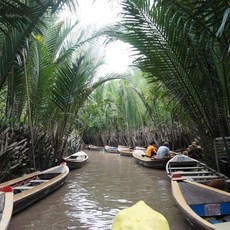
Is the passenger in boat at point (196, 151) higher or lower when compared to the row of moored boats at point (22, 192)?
higher

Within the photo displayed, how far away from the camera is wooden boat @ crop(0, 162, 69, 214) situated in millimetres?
6040

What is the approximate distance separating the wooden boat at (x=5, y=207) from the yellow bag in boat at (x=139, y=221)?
2064mm

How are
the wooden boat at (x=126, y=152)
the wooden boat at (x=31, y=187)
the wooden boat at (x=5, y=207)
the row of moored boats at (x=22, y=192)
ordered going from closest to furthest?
the wooden boat at (x=5, y=207), the row of moored boats at (x=22, y=192), the wooden boat at (x=31, y=187), the wooden boat at (x=126, y=152)

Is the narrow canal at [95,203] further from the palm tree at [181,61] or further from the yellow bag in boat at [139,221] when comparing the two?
the yellow bag in boat at [139,221]

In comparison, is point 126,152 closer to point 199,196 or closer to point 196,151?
point 196,151

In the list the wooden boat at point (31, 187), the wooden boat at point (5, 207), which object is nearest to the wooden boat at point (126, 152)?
the wooden boat at point (31, 187)

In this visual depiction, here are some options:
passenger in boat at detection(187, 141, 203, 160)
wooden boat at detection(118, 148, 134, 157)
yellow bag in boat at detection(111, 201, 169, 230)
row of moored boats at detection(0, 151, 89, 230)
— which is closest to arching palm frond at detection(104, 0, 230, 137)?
row of moored boats at detection(0, 151, 89, 230)

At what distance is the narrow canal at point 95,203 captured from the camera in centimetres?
572

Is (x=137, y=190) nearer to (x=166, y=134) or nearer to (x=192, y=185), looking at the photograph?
(x=192, y=185)

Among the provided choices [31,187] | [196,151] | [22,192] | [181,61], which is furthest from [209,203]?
[196,151]

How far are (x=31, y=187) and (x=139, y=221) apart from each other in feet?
18.4

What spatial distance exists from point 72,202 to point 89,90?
502 centimetres

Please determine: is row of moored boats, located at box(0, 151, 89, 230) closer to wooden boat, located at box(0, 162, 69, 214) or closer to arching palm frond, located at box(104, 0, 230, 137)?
wooden boat, located at box(0, 162, 69, 214)

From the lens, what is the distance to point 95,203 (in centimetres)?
732
